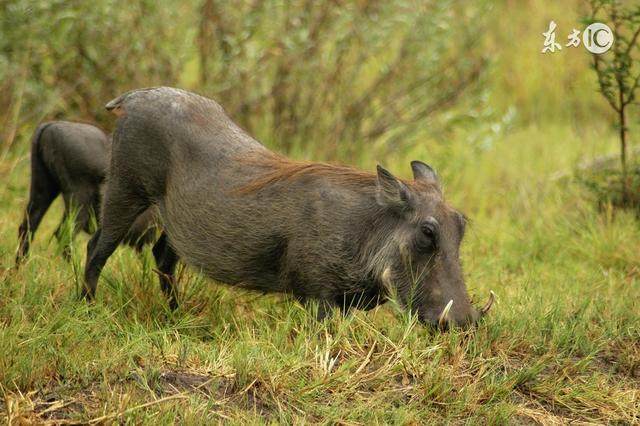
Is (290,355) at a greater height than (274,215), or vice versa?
(274,215)

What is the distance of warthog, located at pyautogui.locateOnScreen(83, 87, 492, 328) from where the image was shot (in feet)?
12.6

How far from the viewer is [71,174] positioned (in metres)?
5.07

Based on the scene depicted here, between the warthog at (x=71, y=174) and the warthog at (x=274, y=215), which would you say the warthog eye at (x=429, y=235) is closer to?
the warthog at (x=274, y=215)

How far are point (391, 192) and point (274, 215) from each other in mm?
462

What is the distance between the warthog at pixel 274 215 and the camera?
152 inches

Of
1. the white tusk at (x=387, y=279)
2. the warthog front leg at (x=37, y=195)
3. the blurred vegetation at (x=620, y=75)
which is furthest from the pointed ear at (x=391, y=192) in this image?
the warthog front leg at (x=37, y=195)

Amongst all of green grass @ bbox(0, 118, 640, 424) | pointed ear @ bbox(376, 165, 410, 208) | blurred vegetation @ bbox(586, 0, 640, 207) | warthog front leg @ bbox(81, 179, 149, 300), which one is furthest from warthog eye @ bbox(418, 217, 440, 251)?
blurred vegetation @ bbox(586, 0, 640, 207)

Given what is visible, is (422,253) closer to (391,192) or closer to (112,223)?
(391,192)

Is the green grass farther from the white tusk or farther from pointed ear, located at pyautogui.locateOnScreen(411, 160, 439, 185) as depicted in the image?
pointed ear, located at pyautogui.locateOnScreen(411, 160, 439, 185)

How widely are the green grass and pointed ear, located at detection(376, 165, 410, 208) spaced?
418 millimetres

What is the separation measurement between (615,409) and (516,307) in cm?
75

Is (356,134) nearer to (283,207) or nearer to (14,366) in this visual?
(283,207)

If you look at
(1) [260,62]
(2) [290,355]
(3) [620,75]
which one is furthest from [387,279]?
(1) [260,62]

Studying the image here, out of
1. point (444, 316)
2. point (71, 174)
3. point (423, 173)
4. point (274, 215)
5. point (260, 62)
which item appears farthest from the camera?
point (260, 62)
